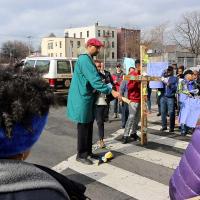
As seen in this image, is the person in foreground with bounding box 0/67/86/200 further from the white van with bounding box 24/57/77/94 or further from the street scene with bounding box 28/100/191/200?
the white van with bounding box 24/57/77/94

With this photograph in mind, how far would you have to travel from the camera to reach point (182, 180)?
128 inches

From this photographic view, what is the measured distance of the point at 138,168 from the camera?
21.0ft

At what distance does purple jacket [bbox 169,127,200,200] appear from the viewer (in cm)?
309

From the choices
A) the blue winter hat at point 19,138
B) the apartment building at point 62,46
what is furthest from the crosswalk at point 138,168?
the apartment building at point 62,46

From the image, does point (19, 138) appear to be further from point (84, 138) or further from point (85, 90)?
point (84, 138)

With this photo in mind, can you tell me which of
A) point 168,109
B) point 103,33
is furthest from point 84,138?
point 103,33

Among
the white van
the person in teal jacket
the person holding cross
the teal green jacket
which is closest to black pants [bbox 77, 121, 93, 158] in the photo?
the person in teal jacket

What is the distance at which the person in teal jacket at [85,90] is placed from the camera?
618cm

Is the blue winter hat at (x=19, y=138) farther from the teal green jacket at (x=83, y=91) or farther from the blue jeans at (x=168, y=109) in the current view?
the blue jeans at (x=168, y=109)

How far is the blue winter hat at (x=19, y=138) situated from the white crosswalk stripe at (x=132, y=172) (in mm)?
3822

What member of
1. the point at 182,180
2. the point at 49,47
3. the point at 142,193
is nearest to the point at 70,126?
the point at 142,193

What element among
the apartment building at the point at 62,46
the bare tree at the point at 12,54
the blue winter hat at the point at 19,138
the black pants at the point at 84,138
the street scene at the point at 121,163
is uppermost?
the apartment building at the point at 62,46

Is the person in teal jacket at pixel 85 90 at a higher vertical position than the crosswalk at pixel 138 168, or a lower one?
higher

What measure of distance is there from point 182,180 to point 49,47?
127 meters
